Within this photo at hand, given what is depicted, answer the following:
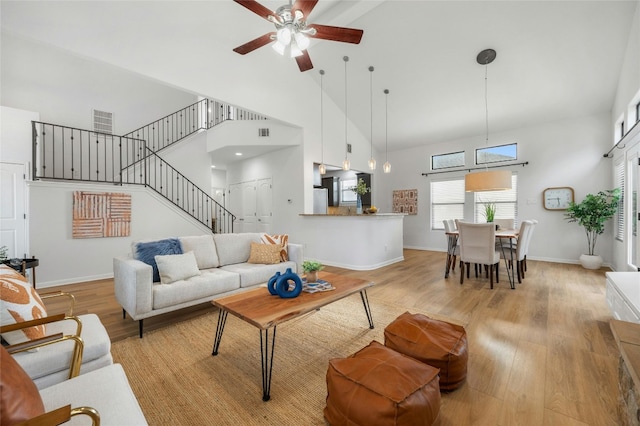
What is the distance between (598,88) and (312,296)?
660 cm

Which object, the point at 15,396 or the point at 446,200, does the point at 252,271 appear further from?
the point at 446,200

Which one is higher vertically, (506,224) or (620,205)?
(620,205)

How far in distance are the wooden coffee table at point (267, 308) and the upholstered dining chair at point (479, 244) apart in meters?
2.38

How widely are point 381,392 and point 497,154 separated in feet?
23.6

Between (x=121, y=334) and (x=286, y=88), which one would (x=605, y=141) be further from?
(x=121, y=334)

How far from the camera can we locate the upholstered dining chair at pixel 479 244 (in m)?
3.92

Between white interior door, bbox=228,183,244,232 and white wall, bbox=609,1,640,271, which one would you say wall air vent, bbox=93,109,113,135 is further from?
white wall, bbox=609,1,640,271

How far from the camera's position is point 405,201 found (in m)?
8.23

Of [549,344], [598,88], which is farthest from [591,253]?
[549,344]

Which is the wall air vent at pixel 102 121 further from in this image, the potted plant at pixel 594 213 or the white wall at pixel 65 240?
the potted plant at pixel 594 213

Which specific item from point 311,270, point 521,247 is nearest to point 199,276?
point 311,270

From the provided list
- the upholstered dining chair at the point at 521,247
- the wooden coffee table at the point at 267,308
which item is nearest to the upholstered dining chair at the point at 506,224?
the upholstered dining chair at the point at 521,247

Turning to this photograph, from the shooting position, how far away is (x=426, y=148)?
784 centimetres

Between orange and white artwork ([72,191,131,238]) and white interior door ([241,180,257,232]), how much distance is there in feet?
9.98
